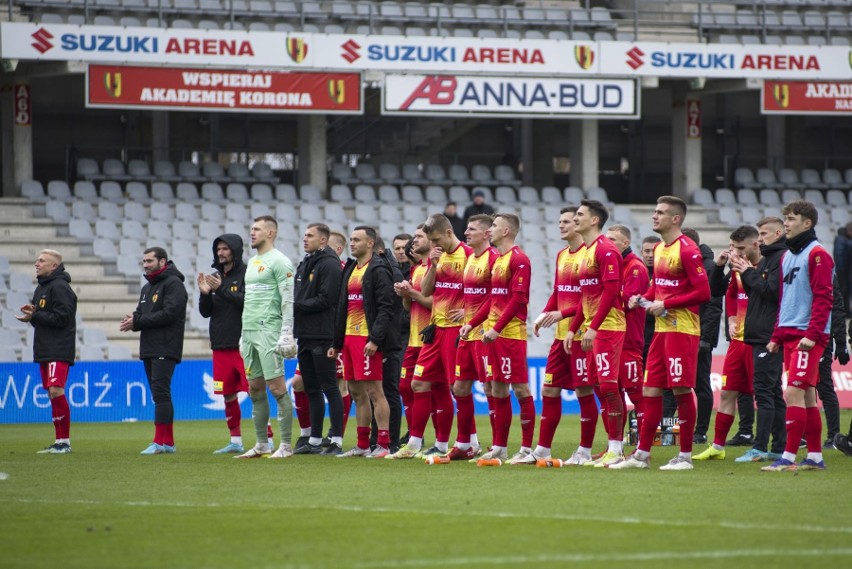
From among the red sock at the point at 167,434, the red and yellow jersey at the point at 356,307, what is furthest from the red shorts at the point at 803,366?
the red sock at the point at 167,434

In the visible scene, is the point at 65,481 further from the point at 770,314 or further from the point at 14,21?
the point at 14,21

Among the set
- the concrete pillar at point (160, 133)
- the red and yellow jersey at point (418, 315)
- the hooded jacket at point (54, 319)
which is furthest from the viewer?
the concrete pillar at point (160, 133)

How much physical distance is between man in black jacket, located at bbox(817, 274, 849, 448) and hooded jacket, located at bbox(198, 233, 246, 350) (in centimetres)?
601

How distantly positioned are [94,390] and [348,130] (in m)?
14.1

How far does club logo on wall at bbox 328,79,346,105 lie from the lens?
2645 centimetres

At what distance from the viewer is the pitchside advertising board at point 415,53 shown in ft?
82.0

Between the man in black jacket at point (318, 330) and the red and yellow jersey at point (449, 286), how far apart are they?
4.21 feet

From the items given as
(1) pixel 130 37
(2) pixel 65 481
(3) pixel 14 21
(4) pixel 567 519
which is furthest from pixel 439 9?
(4) pixel 567 519

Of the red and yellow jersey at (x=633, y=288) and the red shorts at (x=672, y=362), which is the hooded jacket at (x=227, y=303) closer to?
the red and yellow jersey at (x=633, y=288)

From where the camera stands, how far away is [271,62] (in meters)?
26.0

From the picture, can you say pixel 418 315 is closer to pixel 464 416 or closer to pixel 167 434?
pixel 464 416

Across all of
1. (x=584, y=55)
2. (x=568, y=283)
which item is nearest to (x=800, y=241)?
(x=568, y=283)

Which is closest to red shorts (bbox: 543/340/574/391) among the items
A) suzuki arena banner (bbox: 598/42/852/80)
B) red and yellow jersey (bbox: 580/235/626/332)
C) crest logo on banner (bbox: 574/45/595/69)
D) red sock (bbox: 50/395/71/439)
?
red and yellow jersey (bbox: 580/235/626/332)

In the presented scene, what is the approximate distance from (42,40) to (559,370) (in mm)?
16248
